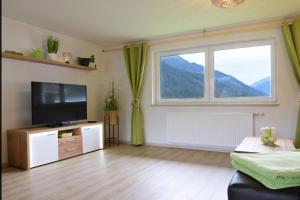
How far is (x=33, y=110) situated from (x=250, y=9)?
3516 mm

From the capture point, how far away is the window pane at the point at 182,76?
14.2ft

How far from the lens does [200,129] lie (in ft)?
13.5

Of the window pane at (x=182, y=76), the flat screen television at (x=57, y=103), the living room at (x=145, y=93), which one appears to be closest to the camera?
the living room at (x=145, y=93)

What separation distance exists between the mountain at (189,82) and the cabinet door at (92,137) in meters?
1.51

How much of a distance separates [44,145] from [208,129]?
9.07 feet

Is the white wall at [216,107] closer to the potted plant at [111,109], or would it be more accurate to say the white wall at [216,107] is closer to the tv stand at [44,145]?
the potted plant at [111,109]

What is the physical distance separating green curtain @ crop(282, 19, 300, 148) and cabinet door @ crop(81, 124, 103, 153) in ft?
11.0

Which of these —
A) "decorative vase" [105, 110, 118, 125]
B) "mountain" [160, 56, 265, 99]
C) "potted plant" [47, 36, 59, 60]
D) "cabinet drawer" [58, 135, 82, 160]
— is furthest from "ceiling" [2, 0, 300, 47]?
"cabinet drawer" [58, 135, 82, 160]

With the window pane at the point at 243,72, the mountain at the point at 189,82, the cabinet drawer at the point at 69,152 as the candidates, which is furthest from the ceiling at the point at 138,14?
the cabinet drawer at the point at 69,152

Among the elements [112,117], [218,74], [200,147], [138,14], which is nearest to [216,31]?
[218,74]

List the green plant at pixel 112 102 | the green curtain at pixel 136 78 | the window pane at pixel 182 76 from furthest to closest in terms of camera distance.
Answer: the green plant at pixel 112 102
the green curtain at pixel 136 78
the window pane at pixel 182 76

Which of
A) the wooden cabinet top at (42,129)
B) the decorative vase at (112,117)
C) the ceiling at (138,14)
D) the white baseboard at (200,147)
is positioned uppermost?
the ceiling at (138,14)

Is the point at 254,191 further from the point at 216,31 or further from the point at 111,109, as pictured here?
the point at 111,109

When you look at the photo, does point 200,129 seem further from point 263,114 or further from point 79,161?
point 79,161
